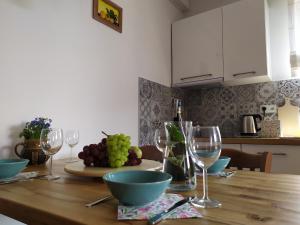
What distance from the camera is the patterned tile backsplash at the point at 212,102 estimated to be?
233cm

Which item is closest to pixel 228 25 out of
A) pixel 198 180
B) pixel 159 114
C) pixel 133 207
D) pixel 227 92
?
pixel 227 92

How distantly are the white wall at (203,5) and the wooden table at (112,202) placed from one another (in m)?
2.51

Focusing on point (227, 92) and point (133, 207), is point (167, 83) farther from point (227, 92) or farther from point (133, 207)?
point (133, 207)

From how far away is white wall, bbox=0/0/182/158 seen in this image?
52.1 inches

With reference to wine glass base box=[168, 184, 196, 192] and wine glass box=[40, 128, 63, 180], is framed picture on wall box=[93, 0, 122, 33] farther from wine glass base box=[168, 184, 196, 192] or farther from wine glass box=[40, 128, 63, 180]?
wine glass base box=[168, 184, 196, 192]

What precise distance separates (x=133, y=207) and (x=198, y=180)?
36 cm

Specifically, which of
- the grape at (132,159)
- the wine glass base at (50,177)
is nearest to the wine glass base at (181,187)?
the grape at (132,159)

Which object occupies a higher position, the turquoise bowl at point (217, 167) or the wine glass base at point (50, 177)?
the turquoise bowl at point (217, 167)

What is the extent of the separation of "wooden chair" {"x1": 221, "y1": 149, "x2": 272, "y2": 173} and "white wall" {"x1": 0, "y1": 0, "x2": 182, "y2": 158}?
39.2 inches

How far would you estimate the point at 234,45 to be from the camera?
2.37 m

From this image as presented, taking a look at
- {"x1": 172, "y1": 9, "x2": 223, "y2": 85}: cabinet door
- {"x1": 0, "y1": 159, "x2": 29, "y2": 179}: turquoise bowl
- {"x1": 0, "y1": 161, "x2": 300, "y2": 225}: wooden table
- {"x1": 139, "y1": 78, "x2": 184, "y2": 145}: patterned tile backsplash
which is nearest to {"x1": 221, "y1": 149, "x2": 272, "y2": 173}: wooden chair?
{"x1": 0, "y1": 161, "x2": 300, "y2": 225}: wooden table

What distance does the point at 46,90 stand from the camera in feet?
4.85

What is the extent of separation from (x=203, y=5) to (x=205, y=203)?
113 inches

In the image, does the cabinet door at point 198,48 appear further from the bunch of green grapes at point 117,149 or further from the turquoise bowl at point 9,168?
the turquoise bowl at point 9,168
